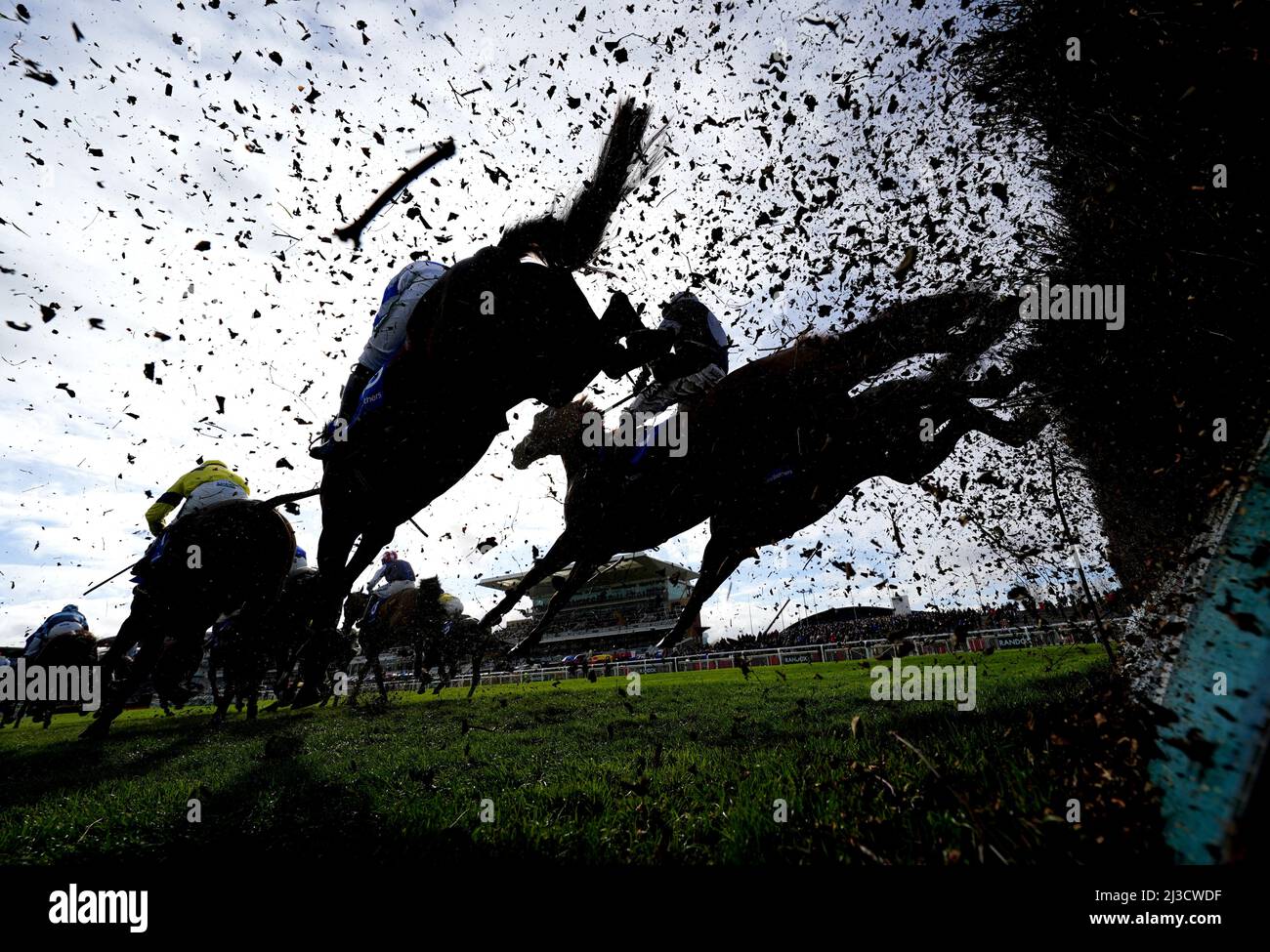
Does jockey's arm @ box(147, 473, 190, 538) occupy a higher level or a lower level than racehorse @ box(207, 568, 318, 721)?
higher

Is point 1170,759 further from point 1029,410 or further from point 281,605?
point 281,605

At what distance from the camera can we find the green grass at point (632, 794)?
5.78ft

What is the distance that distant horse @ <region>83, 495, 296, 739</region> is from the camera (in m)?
4.96

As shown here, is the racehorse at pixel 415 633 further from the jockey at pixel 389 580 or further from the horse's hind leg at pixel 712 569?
the horse's hind leg at pixel 712 569

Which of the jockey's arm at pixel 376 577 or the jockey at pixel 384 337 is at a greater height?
the jockey at pixel 384 337

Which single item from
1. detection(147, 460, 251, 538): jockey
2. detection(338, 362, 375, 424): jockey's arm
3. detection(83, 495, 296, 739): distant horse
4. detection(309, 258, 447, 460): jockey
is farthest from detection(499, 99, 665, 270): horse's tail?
detection(147, 460, 251, 538): jockey

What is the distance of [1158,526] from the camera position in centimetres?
365

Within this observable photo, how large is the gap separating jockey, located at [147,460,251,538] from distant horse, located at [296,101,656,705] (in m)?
2.78

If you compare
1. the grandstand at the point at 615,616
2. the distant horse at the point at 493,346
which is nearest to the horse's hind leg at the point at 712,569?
the distant horse at the point at 493,346

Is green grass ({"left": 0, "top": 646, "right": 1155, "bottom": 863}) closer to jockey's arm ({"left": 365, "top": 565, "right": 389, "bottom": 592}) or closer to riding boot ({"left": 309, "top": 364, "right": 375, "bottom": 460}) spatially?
riding boot ({"left": 309, "top": 364, "right": 375, "bottom": 460})

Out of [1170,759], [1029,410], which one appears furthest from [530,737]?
[1170,759]

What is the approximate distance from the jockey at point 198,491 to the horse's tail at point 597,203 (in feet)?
12.7

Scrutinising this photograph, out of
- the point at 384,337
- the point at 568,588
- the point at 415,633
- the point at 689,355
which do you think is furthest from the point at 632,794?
the point at 415,633
